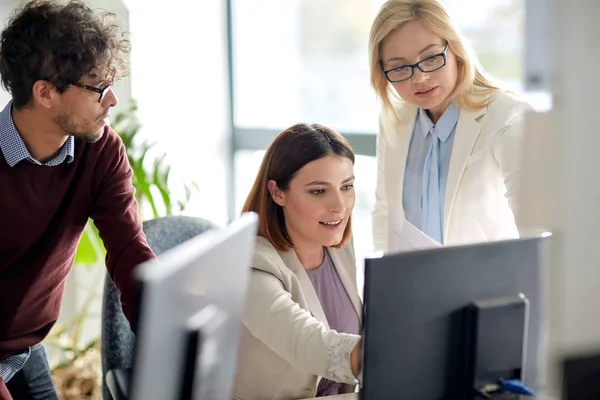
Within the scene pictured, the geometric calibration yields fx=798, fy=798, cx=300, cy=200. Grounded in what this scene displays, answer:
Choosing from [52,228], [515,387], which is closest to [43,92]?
[52,228]

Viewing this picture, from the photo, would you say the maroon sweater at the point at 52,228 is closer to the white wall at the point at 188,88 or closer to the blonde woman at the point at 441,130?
the blonde woman at the point at 441,130

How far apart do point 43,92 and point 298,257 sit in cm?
72

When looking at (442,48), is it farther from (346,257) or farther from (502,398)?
(502,398)

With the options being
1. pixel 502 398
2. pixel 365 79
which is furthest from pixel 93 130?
pixel 365 79

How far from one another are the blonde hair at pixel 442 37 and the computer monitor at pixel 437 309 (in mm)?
904

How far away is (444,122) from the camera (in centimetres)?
228

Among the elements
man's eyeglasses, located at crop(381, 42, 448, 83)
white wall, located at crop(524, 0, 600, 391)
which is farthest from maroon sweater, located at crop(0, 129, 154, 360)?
white wall, located at crop(524, 0, 600, 391)

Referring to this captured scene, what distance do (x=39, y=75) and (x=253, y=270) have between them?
26.6 inches

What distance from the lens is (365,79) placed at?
381 cm

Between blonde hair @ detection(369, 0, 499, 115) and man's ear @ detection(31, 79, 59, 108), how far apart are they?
88 cm

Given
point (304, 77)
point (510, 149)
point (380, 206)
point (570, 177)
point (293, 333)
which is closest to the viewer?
point (570, 177)

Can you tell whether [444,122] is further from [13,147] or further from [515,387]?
[13,147]

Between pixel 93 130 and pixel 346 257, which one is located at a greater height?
pixel 93 130

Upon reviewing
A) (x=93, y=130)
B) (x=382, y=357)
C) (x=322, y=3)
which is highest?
(x=322, y=3)
